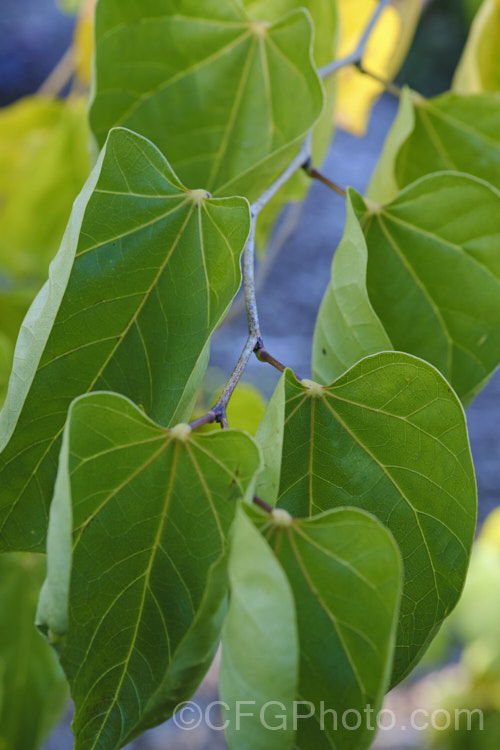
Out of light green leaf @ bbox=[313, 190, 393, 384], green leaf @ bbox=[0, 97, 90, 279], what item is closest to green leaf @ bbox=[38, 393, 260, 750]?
light green leaf @ bbox=[313, 190, 393, 384]

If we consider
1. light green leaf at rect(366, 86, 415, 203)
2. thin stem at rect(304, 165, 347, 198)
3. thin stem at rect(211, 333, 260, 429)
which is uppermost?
light green leaf at rect(366, 86, 415, 203)

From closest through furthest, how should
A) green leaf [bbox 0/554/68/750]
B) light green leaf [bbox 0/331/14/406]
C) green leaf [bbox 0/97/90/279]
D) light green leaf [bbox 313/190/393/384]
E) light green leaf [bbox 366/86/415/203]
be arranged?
light green leaf [bbox 313/190/393/384] → light green leaf [bbox 366/86/415/203] → light green leaf [bbox 0/331/14/406] → green leaf [bbox 0/554/68/750] → green leaf [bbox 0/97/90/279]

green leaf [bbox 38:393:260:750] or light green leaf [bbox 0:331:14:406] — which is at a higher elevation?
green leaf [bbox 38:393:260:750]

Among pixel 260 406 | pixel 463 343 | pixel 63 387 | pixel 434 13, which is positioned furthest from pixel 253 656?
pixel 434 13

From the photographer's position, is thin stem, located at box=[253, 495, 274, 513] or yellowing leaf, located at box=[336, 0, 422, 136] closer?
thin stem, located at box=[253, 495, 274, 513]

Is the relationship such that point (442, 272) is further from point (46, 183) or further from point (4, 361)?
point (46, 183)

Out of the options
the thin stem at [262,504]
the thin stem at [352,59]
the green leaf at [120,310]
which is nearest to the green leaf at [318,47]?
the thin stem at [352,59]

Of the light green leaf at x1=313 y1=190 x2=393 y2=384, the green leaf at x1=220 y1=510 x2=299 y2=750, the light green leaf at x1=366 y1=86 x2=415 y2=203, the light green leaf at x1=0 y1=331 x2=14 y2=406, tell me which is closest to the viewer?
the green leaf at x1=220 y1=510 x2=299 y2=750

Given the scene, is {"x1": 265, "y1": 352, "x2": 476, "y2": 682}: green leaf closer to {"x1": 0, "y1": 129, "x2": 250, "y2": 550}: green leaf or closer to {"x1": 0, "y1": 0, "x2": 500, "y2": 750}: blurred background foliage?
{"x1": 0, "y1": 129, "x2": 250, "y2": 550}: green leaf
